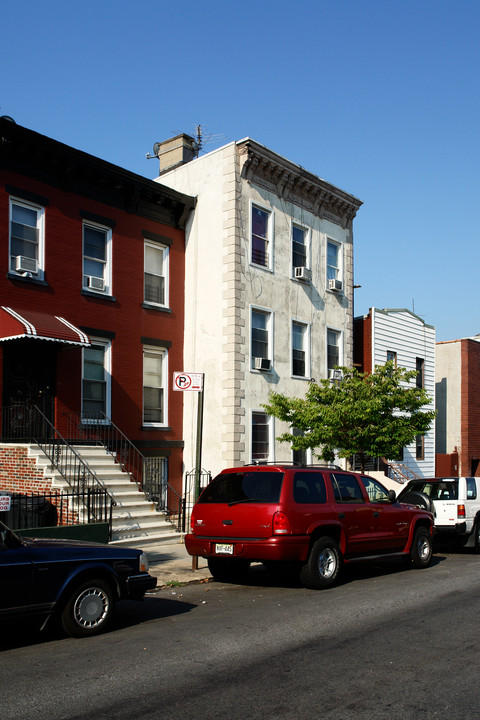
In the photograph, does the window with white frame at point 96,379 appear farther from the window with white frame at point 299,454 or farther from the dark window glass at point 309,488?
the dark window glass at point 309,488

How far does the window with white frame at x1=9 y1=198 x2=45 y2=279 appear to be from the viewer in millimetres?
17234

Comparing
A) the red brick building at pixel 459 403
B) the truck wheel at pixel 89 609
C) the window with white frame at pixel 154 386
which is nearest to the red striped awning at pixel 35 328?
the window with white frame at pixel 154 386

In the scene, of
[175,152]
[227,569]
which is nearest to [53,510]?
[227,569]

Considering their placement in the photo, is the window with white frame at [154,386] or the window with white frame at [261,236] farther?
the window with white frame at [261,236]

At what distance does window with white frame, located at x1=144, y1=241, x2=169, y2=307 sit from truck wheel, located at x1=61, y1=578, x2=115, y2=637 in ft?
45.0

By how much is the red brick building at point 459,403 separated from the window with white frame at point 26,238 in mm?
21453

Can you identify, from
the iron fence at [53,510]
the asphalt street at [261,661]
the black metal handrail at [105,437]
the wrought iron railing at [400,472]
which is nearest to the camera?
the asphalt street at [261,661]

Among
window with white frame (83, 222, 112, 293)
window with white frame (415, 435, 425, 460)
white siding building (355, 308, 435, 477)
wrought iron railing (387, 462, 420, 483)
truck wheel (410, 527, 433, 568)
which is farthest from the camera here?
window with white frame (415, 435, 425, 460)

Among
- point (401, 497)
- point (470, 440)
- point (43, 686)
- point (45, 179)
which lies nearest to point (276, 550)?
point (43, 686)

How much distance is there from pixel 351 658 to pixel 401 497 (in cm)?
947

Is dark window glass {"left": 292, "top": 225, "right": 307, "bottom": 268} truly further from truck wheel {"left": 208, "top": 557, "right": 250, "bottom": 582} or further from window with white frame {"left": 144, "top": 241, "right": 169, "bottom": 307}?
truck wheel {"left": 208, "top": 557, "right": 250, "bottom": 582}

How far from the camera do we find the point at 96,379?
19062mm

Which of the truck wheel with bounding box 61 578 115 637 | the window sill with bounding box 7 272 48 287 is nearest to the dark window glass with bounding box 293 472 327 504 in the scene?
the truck wheel with bounding box 61 578 115 637

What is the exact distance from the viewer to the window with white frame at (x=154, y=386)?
2064 centimetres
